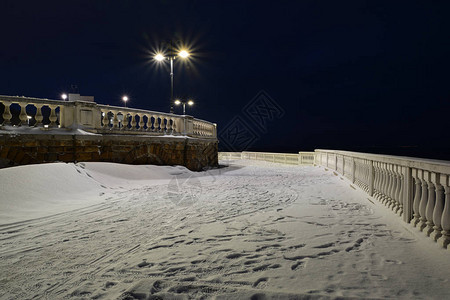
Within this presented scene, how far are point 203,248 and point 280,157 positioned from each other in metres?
19.7

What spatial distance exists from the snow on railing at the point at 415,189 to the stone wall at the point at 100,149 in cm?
750

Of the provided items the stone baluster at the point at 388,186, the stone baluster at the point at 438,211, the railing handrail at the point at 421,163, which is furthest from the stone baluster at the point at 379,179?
the stone baluster at the point at 438,211

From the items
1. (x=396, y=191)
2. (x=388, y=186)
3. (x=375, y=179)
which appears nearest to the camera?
(x=396, y=191)

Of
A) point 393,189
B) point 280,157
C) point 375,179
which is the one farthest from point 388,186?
point 280,157

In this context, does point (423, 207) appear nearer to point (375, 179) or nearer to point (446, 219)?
point (446, 219)

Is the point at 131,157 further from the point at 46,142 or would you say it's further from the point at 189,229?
the point at 189,229

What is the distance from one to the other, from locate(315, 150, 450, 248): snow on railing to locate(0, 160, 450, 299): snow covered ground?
0.69 feet

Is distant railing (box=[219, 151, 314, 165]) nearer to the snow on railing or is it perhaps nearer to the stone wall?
the stone wall

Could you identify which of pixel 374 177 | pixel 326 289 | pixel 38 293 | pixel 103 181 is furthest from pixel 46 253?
pixel 374 177

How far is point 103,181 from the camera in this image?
7.12 meters

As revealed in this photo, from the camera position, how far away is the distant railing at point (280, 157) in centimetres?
1864

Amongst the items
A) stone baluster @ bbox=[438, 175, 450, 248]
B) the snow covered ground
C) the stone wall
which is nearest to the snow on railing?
stone baluster @ bbox=[438, 175, 450, 248]

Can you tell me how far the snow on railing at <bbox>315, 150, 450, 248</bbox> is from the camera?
2.89 m

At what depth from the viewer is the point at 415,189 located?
151 inches
